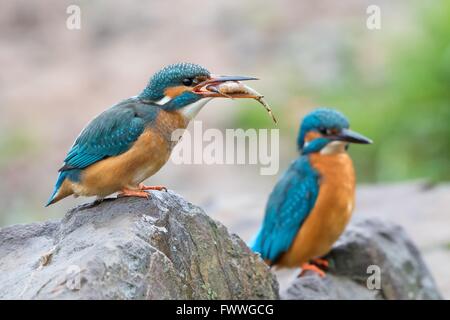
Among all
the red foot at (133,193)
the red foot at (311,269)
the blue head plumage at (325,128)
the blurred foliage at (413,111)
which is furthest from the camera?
the blurred foliage at (413,111)

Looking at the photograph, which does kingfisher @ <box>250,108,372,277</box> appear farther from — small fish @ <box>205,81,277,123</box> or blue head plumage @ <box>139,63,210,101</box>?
blue head plumage @ <box>139,63,210,101</box>

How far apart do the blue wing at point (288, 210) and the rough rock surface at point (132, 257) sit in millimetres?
1159

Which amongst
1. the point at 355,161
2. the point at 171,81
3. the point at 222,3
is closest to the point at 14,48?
the point at 222,3

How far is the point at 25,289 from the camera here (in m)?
3.61

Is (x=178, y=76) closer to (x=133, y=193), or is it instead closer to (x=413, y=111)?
(x=133, y=193)

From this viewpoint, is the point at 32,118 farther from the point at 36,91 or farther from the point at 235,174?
the point at 235,174

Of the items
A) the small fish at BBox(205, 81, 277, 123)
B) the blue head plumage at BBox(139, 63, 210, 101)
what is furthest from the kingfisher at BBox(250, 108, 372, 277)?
the blue head plumage at BBox(139, 63, 210, 101)

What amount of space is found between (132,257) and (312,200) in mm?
2367

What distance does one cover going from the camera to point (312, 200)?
5.86 meters

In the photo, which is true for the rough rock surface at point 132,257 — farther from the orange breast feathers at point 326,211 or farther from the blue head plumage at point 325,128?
the blue head plumage at point 325,128

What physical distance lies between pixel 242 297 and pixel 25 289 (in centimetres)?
116

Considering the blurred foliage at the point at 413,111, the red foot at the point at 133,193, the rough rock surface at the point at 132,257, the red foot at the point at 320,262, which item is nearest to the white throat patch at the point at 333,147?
the red foot at the point at 320,262

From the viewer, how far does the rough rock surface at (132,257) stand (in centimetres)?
351

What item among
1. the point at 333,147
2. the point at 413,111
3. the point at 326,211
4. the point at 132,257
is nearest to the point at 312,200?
the point at 326,211
